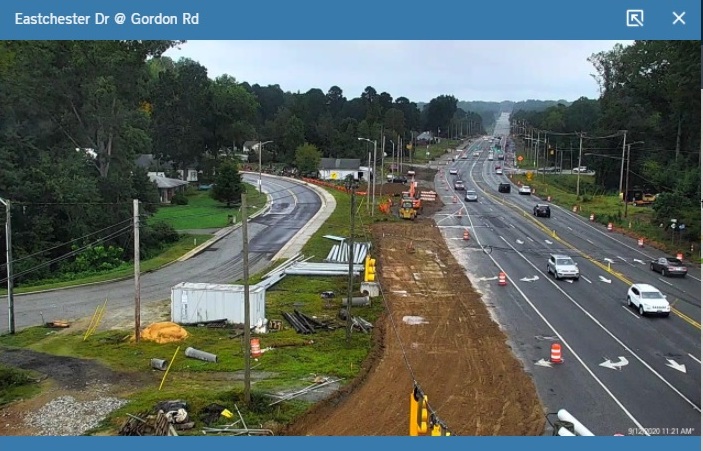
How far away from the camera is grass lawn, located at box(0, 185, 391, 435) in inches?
760

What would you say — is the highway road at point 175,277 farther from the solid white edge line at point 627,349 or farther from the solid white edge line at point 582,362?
the solid white edge line at point 627,349

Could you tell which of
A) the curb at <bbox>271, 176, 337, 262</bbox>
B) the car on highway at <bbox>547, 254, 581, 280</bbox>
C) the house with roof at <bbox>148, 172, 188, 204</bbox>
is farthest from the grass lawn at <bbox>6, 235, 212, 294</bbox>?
the house with roof at <bbox>148, 172, 188, 204</bbox>

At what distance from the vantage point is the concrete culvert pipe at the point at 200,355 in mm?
23797

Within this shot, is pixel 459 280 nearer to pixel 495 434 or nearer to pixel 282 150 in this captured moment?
pixel 495 434

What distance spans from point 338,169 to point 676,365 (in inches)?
3631

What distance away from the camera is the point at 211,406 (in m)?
18.7

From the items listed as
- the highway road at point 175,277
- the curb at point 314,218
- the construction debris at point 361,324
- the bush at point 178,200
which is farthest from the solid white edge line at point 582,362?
the bush at point 178,200

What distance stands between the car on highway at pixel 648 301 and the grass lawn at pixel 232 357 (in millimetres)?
11684

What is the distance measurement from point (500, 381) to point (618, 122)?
87.4 meters

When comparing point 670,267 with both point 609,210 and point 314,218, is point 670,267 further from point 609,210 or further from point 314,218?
point 609,210

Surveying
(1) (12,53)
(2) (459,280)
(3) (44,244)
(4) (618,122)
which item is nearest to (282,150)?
(4) (618,122)

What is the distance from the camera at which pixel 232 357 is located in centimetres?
2436

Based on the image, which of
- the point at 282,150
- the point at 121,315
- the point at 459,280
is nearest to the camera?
the point at 121,315

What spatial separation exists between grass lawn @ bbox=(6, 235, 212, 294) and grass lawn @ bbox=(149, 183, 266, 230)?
803cm
